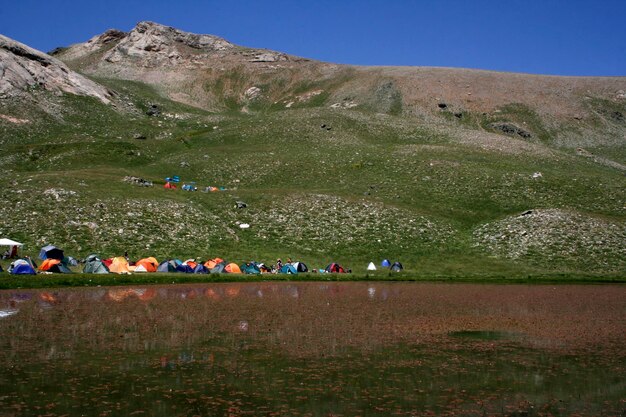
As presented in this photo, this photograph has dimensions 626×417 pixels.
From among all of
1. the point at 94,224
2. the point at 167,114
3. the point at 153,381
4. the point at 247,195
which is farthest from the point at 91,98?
the point at 153,381

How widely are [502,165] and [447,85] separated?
80.9 metres

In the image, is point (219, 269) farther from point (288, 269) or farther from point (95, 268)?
point (95, 268)

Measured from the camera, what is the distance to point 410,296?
1460 inches

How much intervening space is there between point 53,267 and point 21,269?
9.02 ft

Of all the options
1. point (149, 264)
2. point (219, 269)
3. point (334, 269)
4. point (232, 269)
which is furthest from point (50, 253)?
point (334, 269)

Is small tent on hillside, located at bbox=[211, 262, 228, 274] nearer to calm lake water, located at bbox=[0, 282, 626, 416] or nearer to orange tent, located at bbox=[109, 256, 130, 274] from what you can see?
orange tent, located at bbox=[109, 256, 130, 274]

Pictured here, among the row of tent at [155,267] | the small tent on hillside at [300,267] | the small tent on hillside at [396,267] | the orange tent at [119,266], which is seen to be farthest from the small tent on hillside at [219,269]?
the small tent on hillside at [396,267]

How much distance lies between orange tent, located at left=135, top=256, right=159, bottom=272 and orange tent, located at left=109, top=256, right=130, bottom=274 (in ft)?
4.60

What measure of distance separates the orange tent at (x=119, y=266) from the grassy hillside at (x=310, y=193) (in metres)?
5.39

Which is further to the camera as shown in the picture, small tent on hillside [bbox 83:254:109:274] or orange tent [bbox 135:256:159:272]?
orange tent [bbox 135:256:159:272]

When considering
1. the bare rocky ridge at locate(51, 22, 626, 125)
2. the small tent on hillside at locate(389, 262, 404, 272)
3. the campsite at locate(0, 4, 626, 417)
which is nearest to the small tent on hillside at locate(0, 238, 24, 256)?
the campsite at locate(0, 4, 626, 417)

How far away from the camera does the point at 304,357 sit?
18453 mm

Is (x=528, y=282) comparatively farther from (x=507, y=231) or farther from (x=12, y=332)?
(x=12, y=332)

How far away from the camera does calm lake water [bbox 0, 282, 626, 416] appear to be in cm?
1371
